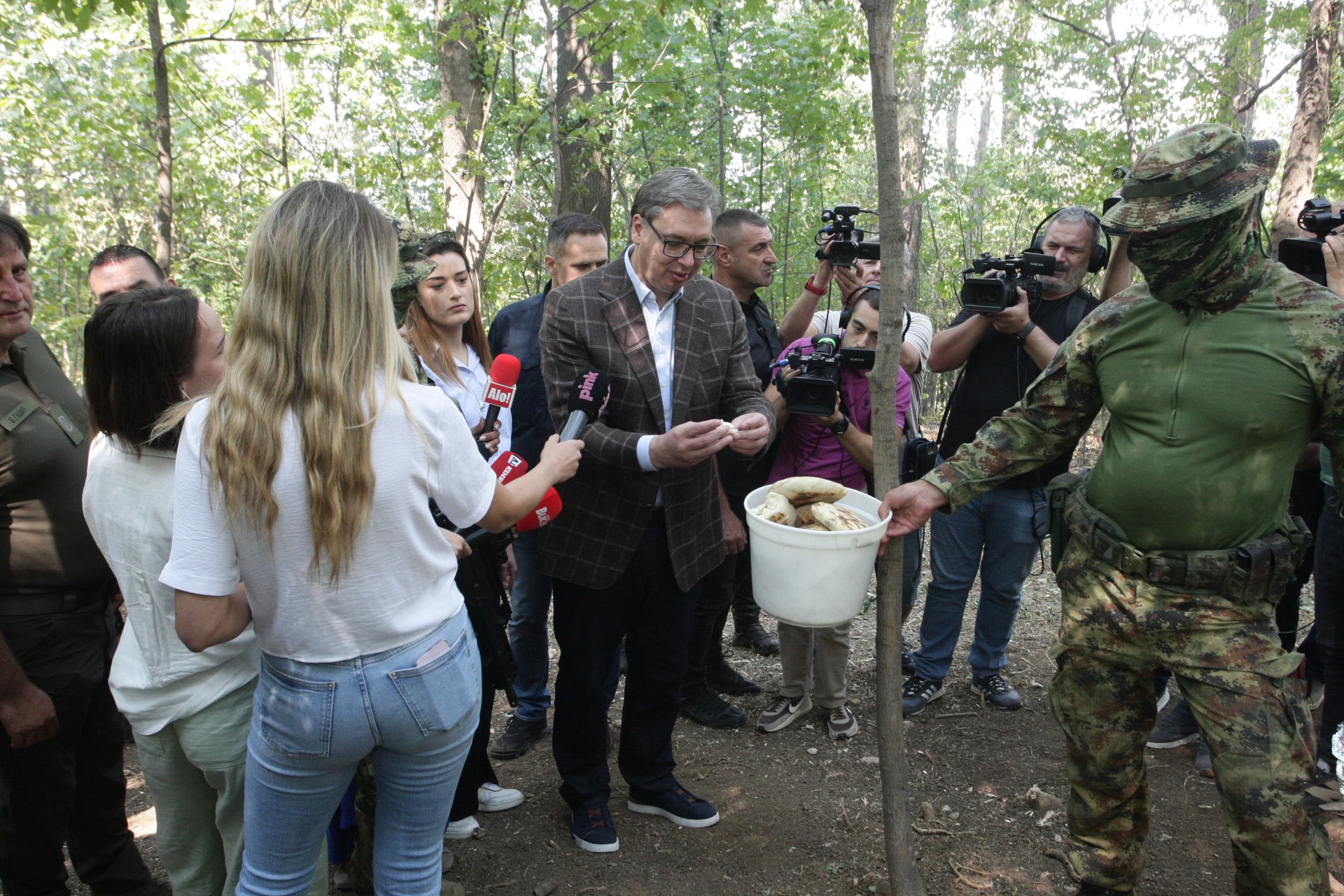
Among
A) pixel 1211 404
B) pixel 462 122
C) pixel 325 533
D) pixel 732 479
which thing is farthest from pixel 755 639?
pixel 462 122

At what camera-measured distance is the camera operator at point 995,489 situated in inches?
148

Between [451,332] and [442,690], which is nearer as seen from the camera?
[442,690]

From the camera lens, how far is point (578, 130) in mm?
7086

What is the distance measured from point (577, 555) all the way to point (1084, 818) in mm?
1738

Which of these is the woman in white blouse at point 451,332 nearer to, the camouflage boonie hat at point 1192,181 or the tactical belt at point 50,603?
the tactical belt at point 50,603

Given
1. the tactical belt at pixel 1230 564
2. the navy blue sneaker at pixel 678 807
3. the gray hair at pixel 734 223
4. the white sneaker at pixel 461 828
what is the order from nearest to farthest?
the tactical belt at pixel 1230 564 → the white sneaker at pixel 461 828 → the navy blue sneaker at pixel 678 807 → the gray hair at pixel 734 223

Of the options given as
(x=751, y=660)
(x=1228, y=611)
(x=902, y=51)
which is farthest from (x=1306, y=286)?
(x=902, y=51)

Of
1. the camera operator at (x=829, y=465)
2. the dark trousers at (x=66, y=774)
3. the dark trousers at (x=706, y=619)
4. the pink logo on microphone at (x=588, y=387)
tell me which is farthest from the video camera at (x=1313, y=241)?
the dark trousers at (x=66, y=774)

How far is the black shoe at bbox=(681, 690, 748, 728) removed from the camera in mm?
3906

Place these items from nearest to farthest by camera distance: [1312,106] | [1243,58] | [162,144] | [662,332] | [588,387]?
1. [588,387]
2. [662,332]
3. [162,144]
4. [1312,106]
5. [1243,58]

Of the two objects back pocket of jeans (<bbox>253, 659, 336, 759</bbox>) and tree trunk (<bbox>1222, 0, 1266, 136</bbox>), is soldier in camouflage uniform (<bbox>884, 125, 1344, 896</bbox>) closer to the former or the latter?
back pocket of jeans (<bbox>253, 659, 336, 759</bbox>)

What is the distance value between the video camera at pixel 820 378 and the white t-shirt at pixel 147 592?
6.71 feet

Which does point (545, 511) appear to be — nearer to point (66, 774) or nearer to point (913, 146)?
point (66, 774)

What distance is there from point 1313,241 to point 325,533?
136 inches
